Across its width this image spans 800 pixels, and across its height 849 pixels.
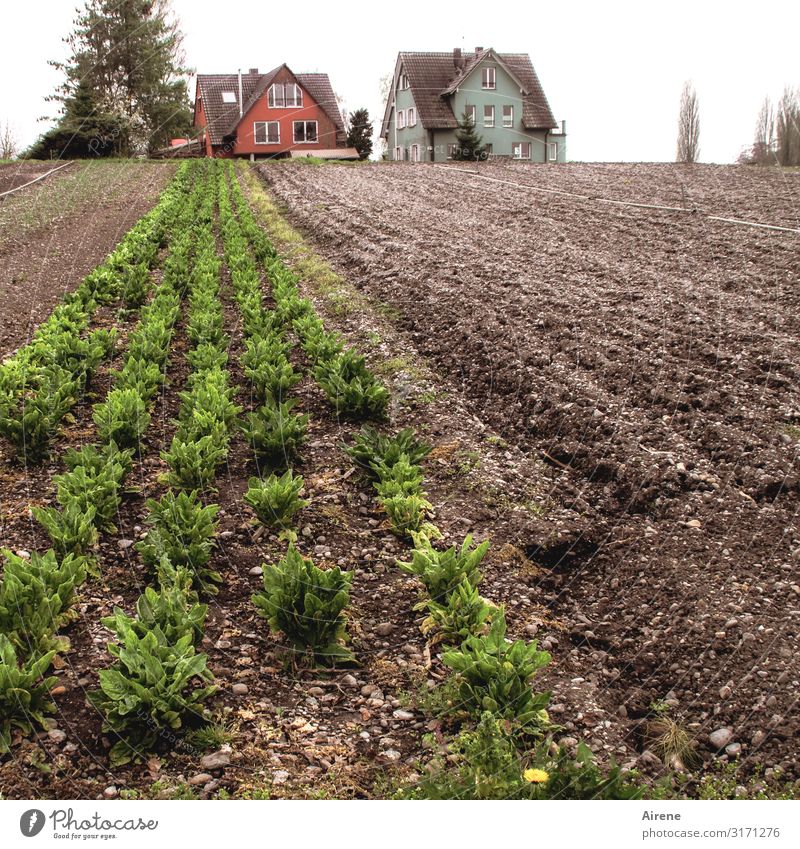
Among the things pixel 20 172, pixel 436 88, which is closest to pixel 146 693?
pixel 436 88

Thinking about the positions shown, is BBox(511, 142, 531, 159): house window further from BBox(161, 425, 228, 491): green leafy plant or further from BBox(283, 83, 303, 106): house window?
BBox(161, 425, 228, 491): green leafy plant

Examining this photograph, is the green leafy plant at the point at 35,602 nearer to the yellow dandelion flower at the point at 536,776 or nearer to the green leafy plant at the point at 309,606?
the green leafy plant at the point at 309,606

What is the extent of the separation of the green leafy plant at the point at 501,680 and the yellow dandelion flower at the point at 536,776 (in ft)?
1.30

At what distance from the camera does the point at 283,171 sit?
2700 cm

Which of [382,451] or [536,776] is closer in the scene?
[536,776]

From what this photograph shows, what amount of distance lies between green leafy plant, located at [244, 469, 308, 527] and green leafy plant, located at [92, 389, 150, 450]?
4.08 feet

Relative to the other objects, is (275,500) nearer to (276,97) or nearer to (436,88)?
(436,88)

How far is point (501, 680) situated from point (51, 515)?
8.80 ft

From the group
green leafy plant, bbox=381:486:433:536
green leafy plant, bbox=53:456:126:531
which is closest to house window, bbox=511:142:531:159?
green leafy plant, bbox=381:486:433:536

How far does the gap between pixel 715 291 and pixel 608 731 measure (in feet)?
21.6

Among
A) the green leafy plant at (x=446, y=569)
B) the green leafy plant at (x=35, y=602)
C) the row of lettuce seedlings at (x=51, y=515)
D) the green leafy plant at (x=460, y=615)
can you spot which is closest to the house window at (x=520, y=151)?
the row of lettuce seedlings at (x=51, y=515)

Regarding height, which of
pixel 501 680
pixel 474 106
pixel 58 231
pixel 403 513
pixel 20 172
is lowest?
pixel 501 680

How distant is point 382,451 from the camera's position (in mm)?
5480

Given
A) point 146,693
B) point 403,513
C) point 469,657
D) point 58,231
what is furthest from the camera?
point 58,231
